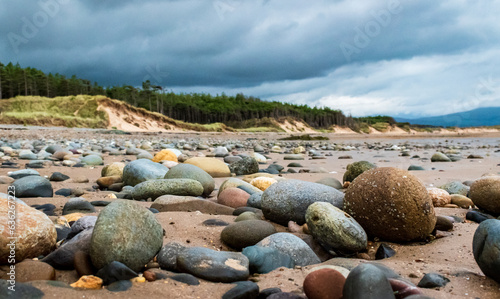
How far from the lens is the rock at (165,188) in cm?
388

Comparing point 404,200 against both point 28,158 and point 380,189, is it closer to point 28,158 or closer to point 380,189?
point 380,189

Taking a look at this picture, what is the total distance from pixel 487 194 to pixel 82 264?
3.42 m

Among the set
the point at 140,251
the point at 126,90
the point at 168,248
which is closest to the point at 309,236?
the point at 168,248

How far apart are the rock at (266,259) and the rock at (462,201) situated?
8.07 feet

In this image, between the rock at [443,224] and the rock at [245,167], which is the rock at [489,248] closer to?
the rock at [443,224]

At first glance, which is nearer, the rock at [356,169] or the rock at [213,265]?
the rock at [213,265]

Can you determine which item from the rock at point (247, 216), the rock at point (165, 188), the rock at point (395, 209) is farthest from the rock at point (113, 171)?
the rock at point (395, 209)

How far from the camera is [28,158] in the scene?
726 cm

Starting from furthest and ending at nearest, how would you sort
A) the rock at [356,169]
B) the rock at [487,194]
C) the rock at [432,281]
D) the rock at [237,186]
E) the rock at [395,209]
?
the rock at [356,169] → the rock at [237,186] → the rock at [487,194] → the rock at [395,209] → the rock at [432,281]

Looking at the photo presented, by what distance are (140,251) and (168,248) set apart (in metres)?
0.20

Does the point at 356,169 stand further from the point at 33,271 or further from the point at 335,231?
the point at 33,271

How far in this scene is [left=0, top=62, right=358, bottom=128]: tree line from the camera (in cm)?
4266

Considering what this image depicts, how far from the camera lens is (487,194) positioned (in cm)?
331

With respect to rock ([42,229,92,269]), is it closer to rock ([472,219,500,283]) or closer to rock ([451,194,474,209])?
rock ([472,219,500,283])
